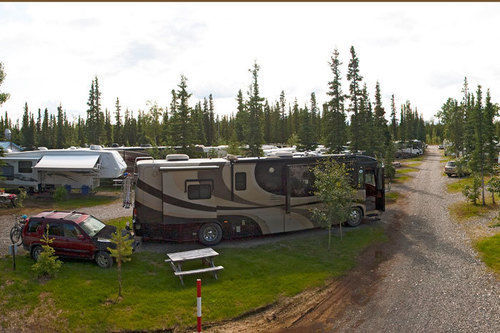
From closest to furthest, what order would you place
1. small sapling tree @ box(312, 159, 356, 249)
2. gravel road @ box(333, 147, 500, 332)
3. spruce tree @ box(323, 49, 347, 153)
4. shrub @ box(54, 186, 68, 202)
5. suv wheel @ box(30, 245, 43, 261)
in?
gravel road @ box(333, 147, 500, 332)
suv wheel @ box(30, 245, 43, 261)
small sapling tree @ box(312, 159, 356, 249)
shrub @ box(54, 186, 68, 202)
spruce tree @ box(323, 49, 347, 153)

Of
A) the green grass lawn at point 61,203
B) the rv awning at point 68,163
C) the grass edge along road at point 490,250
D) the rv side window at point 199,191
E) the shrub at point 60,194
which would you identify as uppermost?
the rv awning at point 68,163

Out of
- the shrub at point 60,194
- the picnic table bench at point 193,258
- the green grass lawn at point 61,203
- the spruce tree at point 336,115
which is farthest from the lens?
the spruce tree at point 336,115

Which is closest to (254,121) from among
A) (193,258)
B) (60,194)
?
(60,194)

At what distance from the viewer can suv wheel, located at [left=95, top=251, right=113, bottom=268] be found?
40.3 ft

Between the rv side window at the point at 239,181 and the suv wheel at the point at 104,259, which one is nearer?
the suv wheel at the point at 104,259

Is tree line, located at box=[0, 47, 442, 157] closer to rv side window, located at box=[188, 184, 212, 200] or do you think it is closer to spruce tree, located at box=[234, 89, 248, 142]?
spruce tree, located at box=[234, 89, 248, 142]

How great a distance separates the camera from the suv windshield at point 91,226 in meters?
12.6

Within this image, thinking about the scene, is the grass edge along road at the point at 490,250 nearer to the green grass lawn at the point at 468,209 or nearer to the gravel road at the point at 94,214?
the green grass lawn at the point at 468,209

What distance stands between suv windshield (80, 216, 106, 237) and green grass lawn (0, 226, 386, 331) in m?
1.06

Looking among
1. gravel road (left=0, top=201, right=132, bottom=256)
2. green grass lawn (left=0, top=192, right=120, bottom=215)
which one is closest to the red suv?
gravel road (left=0, top=201, right=132, bottom=256)

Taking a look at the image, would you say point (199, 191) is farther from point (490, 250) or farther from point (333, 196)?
point (490, 250)

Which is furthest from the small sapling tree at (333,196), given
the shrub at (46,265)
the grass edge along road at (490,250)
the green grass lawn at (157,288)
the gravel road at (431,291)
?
the shrub at (46,265)

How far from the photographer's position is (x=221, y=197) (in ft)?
51.6

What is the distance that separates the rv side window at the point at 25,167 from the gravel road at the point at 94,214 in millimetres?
7721
